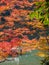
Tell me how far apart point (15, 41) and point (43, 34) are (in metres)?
1.56

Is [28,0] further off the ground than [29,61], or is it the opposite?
[28,0]

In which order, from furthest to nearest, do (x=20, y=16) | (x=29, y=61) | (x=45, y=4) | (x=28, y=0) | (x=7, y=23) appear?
(x=28, y=0) < (x=20, y=16) < (x=7, y=23) < (x=29, y=61) < (x=45, y=4)

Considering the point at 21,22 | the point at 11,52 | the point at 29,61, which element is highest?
the point at 21,22

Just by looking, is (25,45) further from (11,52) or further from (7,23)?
(7,23)

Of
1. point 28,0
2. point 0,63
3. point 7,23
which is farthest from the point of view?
point 28,0

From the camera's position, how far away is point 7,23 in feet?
28.3

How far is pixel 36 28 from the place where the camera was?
8844mm

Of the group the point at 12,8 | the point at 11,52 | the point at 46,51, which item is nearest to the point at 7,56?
the point at 11,52

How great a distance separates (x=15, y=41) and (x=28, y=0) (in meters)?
3.10

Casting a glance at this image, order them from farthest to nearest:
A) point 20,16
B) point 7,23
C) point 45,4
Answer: point 20,16, point 7,23, point 45,4

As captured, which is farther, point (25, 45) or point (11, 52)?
point (25, 45)

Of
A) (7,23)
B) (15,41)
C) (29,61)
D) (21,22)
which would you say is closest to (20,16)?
(21,22)

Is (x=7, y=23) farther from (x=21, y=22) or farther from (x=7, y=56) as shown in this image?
(x=7, y=56)

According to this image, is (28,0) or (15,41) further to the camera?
(28,0)
